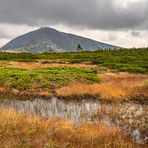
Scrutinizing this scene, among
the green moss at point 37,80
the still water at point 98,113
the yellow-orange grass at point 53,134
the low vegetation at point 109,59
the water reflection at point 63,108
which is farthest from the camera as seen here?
the low vegetation at point 109,59

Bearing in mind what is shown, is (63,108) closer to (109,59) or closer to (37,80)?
(37,80)

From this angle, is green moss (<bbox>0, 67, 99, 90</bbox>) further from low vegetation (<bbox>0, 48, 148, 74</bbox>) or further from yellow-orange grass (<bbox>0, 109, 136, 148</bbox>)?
yellow-orange grass (<bbox>0, 109, 136, 148</bbox>)

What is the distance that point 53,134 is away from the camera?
14656 millimetres

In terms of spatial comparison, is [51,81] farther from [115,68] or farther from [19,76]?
[115,68]

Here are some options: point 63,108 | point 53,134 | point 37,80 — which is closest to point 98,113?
point 63,108

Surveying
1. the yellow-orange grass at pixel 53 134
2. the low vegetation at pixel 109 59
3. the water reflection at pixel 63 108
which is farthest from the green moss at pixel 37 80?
the yellow-orange grass at pixel 53 134

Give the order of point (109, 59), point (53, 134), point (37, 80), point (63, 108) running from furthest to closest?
point (109, 59) → point (37, 80) → point (63, 108) → point (53, 134)

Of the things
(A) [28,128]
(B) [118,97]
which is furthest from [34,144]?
(B) [118,97]

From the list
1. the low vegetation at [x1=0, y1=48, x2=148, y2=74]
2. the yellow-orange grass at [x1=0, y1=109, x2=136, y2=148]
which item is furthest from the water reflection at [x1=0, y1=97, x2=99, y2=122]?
the low vegetation at [x1=0, y1=48, x2=148, y2=74]

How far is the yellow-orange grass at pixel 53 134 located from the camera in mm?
12312

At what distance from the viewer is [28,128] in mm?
14805

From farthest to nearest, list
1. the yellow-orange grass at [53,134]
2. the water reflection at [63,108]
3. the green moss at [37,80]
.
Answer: the green moss at [37,80] < the water reflection at [63,108] < the yellow-orange grass at [53,134]

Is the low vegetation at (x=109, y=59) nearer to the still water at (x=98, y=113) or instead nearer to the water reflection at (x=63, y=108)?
the water reflection at (x=63, y=108)

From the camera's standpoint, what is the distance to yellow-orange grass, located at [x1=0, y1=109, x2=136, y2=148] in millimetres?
12312
